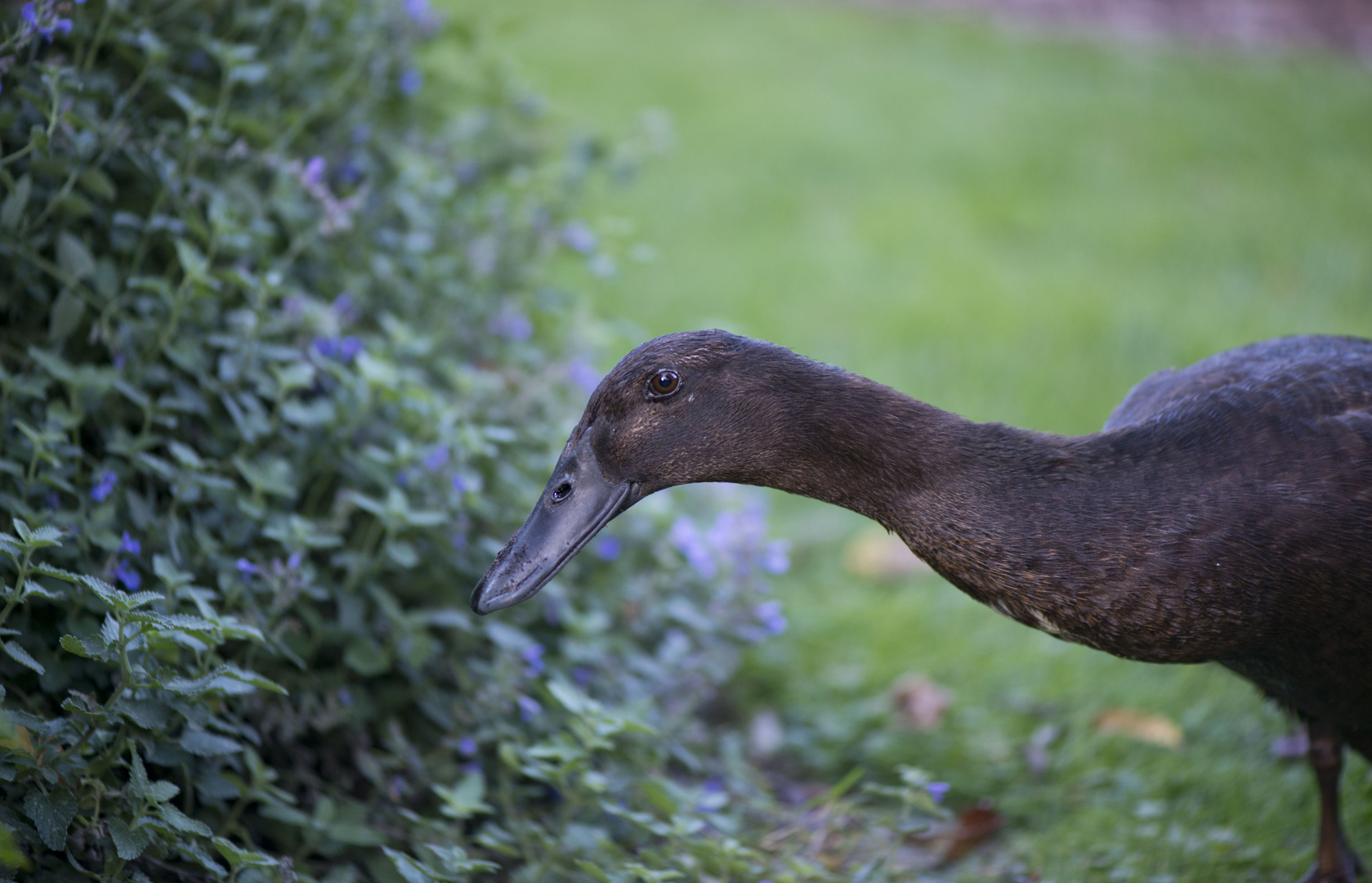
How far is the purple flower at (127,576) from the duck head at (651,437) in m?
0.74

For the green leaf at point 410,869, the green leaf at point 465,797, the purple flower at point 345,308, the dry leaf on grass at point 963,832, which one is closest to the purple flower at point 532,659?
the green leaf at point 465,797

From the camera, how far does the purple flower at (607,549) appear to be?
130 inches

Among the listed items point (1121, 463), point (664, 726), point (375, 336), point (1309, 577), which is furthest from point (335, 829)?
point (1309, 577)

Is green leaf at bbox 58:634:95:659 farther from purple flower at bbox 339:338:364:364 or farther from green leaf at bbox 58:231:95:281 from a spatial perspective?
purple flower at bbox 339:338:364:364

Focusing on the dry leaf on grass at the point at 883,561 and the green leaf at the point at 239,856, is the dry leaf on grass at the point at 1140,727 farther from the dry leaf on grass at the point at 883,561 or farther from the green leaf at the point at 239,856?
Answer: the green leaf at the point at 239,856

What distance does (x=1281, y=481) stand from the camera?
2.12 m

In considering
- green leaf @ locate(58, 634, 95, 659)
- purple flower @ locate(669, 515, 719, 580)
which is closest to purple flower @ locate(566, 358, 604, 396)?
purple flower @ locate(669, 515, 719, 580)

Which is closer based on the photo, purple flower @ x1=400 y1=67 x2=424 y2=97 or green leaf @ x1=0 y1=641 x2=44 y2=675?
green leaf @ x1=0 y1=641 x2=44 y2=675

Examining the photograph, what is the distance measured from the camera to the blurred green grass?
10.9ft

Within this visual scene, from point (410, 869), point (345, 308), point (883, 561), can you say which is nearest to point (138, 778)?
point (410, 869)

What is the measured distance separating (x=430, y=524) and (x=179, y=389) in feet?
2.18

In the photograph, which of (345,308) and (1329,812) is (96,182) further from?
(1329,812)

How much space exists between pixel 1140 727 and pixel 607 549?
169cm

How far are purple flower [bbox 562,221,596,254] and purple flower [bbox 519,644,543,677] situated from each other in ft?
4.66
